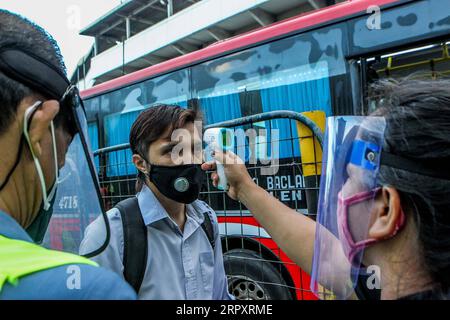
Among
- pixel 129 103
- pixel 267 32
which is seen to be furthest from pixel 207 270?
pixel 129 103

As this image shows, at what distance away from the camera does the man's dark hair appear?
0.78 m

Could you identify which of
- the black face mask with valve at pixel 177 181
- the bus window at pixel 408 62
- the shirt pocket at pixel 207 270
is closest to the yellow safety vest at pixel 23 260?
the shirt pocket at pixel 207 270

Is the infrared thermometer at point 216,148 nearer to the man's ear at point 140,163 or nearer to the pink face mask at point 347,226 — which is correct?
the man's ear at point 140,163

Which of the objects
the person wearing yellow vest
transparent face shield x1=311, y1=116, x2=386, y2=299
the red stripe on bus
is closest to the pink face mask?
transparent face shield x1=311, y1=116, x2=386, y2=299

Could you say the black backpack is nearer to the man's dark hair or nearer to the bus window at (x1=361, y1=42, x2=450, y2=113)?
the man's dark hair

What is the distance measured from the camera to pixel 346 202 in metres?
0.98

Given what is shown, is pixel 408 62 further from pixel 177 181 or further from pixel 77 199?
pixel 77 199

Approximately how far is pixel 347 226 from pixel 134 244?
77cm

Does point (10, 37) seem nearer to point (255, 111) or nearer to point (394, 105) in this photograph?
point (394, 105)

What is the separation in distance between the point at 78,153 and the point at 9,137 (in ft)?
0.87

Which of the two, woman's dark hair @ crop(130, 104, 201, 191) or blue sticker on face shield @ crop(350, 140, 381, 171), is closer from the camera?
blue sticker on face shield @ crop(350, 140, 381, 171)

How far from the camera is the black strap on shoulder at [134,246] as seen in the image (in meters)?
1.32

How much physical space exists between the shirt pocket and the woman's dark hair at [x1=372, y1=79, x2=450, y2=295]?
861 millimetres
